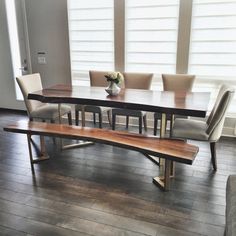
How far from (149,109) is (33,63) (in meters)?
3.00

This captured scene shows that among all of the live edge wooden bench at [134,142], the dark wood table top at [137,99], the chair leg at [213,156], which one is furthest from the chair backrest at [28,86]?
the chair leg at [213,156]

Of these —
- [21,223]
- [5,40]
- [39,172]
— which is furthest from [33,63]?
[21,223]

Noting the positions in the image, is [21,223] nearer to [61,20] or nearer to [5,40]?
[61,20]

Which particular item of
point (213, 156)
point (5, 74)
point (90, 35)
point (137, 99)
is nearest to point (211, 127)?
point (213, 156)

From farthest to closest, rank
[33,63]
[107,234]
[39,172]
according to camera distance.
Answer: [33,63]
[39,172]
[107,234]

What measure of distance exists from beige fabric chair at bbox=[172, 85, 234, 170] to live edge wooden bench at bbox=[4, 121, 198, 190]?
0.33 m

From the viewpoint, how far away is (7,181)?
2.79 meters

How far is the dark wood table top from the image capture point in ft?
8.52

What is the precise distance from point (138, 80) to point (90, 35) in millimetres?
1156

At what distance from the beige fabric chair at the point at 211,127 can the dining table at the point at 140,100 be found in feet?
0.51

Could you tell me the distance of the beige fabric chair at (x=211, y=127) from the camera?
2.62 m

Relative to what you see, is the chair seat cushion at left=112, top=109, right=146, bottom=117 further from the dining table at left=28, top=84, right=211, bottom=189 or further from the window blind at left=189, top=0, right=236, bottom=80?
the window blind at left=189, top=0, right=236, bottom=80

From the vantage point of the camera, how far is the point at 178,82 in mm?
3686

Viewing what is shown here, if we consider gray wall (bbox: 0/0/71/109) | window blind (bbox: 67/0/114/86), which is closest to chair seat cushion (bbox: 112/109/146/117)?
window blind (bbox: 67/0/114/86)
